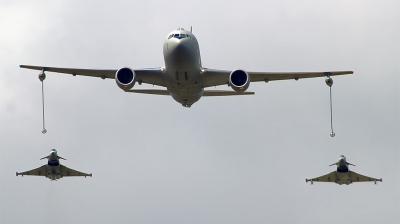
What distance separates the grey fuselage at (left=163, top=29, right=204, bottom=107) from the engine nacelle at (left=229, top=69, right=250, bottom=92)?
2013 mm

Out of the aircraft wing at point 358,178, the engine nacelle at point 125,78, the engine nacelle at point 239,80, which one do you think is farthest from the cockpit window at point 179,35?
the aircraft wing at point 358,178

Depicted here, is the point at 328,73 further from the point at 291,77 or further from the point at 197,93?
the point at 197,93

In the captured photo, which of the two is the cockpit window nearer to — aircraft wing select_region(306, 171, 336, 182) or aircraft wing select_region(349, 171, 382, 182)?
aircraft wing select_region(306, 171, 336, 182)

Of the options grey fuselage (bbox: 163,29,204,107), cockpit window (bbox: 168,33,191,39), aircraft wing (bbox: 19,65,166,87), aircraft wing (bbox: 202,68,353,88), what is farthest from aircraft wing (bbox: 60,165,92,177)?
cockpit window (bbox: 168,33,191,39)

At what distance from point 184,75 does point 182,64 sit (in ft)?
3.55

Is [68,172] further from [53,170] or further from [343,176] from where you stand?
[343,176]

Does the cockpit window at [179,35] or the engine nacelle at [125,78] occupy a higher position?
the cockpit window at [179,35]

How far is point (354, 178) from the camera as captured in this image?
2404 inches

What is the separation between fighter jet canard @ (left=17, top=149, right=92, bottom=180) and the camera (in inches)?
2383

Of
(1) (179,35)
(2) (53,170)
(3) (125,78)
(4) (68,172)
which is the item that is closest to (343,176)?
(4) (68,172)

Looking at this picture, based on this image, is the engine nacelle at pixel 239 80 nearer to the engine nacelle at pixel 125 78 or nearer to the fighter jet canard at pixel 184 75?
the fighter jet canard at pixel 184 75

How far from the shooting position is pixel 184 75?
1724 inches

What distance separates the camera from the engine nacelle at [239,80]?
1706 inches

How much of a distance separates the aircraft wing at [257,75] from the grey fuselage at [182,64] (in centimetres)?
48
